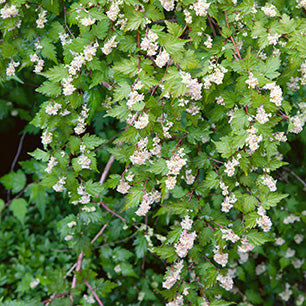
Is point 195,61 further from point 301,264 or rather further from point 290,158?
point 301,264

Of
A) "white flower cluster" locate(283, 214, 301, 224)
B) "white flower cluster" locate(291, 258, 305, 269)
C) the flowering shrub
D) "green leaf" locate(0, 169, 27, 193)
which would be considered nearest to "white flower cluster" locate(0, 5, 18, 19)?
the flowering shrub

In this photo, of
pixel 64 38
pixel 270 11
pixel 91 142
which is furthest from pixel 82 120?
pixel 270 11

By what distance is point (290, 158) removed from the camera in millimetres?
2330

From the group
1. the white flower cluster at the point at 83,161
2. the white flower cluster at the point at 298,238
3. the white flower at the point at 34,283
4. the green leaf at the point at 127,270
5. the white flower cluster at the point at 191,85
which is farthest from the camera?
the white flower at the point at 34,283

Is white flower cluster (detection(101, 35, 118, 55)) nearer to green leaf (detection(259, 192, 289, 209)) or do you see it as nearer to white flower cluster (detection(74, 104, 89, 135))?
white flower cluster (detection(74, 104, 89, 135))

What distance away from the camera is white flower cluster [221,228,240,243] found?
115 cm

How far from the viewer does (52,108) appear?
1181 mm

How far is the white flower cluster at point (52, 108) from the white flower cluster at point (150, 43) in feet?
1.25

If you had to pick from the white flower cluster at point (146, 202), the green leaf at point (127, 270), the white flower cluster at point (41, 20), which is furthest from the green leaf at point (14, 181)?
the white flower cluster at point (146, 202)

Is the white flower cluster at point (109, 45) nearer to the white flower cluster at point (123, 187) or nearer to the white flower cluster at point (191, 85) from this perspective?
the white flower cluster at point (191, 85)

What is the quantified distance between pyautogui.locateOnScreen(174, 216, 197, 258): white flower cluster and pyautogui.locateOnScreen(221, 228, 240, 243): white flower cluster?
0.10 m

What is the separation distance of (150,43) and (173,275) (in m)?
0.80

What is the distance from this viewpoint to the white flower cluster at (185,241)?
1.12 metres

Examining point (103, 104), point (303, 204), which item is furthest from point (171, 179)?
point (303, 204)
